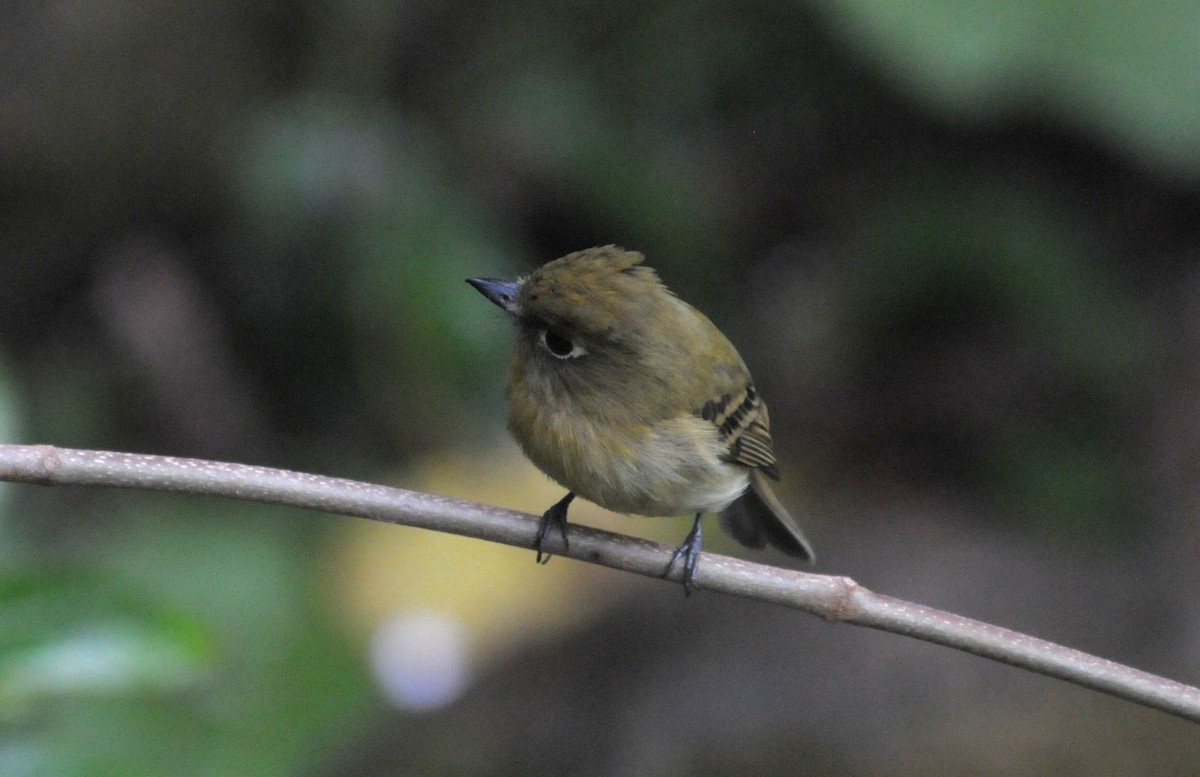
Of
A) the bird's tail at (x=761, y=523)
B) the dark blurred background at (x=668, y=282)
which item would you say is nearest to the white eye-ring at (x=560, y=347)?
the bird's tail at (x=761, y=523)

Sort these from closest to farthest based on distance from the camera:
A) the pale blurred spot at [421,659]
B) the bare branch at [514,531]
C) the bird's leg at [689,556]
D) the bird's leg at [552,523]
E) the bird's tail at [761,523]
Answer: the bare branch at [514,531] → the bird's leg at [552,523] → the bird's leg at [689,556] → the bird's tail at [761,523] → the pale blurred spot at [421,659]

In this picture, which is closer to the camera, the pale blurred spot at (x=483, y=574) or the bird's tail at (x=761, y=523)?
the bird's tail at (x=761, y=523)

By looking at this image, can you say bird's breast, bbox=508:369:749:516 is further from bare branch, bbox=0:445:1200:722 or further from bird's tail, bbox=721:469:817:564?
bird's tail, bbox=721:469:817:564

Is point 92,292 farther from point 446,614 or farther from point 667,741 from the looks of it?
point 667,741

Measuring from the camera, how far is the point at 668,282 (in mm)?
5539

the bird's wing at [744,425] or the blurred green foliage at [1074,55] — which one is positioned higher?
the blurred green foliage at [1074,55]

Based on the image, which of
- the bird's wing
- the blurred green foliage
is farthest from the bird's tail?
the blurred green foliage

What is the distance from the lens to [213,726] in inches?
155

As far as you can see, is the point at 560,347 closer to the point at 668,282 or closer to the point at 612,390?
the point at 612,390

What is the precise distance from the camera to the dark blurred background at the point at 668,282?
13.3 feet

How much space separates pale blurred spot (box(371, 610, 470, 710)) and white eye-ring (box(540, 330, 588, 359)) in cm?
177

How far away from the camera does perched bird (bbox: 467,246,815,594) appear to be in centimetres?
277

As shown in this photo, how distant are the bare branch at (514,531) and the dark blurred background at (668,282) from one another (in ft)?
5.52

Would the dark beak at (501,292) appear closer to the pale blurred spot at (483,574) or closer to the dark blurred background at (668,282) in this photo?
the dark blurred background at (668,282)
